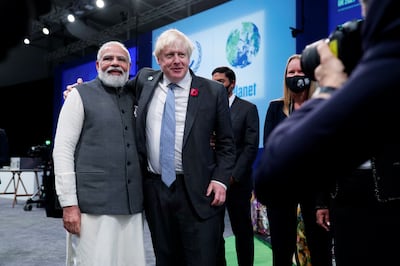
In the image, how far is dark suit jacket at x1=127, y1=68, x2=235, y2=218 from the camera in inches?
70.3

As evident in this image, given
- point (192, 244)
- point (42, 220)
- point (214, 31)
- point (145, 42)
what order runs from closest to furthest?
point (192, 244)
point (214, 31)
point (42, 220)
point (145, 42)

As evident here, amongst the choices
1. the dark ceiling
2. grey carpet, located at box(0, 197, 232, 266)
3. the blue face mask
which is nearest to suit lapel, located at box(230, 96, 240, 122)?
the blue face mask

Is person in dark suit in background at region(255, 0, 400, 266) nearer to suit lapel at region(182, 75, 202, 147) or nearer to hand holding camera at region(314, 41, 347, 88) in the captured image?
hand holding camera at region(314, 41, 347, 88)

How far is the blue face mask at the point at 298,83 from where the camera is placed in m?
2.06

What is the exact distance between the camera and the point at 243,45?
195 inches

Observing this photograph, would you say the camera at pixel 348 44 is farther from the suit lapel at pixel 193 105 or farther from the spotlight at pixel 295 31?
the spotlight at pixel 295 31

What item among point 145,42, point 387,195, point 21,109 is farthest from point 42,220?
point 21,109

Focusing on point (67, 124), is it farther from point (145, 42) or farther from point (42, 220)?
point (145, 42)

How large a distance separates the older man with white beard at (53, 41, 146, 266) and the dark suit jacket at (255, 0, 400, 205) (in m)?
1.29

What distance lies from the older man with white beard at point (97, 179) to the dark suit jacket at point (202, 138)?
10 centimetres

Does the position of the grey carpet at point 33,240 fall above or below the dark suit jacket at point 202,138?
below

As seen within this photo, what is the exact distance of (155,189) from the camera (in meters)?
1.83

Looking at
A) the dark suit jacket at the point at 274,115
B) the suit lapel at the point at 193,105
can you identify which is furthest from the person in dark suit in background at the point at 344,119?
the dark suit jacket at the point at 274,115

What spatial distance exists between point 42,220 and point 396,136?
19.8 ft
